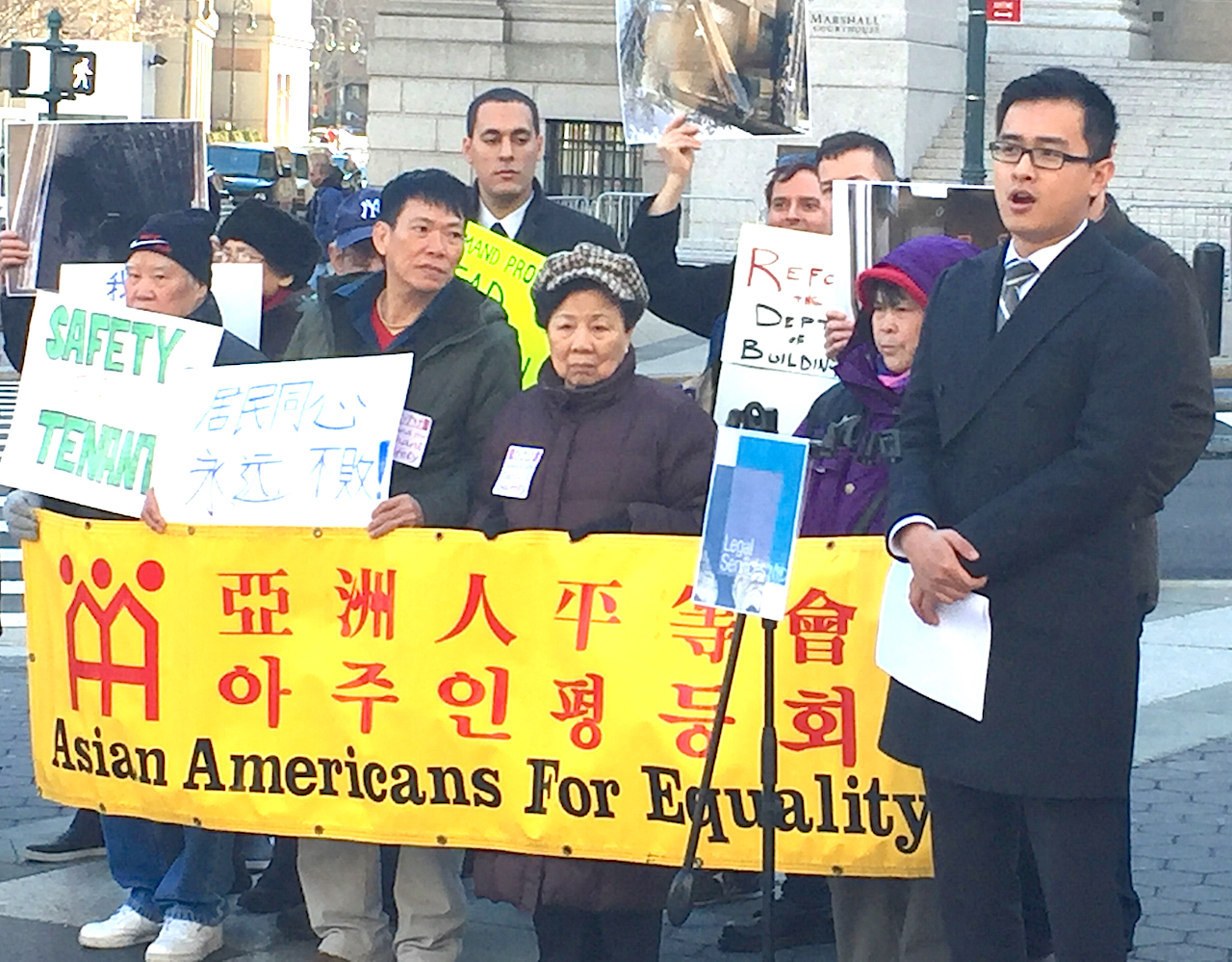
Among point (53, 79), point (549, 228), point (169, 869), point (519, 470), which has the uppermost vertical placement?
point (53, 79)

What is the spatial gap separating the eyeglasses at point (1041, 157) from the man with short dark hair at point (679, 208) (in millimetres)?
2116

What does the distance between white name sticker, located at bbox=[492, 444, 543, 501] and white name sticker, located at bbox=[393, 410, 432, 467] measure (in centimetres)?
29

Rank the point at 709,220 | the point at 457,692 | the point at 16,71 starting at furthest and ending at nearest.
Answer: the point at 709,220, the point at 16,71, the point at 457,692

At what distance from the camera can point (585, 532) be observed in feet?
18.1

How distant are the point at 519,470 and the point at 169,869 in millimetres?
1567

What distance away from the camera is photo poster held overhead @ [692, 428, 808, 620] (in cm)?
483

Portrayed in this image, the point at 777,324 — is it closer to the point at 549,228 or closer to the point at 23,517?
the point at 549,228

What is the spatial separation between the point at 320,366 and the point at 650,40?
5.51 ft

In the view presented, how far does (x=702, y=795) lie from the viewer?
17.1ft

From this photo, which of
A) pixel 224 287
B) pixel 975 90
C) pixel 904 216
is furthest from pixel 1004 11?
pixel 904 216

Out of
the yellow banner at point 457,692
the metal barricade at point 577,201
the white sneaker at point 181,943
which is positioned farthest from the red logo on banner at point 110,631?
the metal barricade at point 577,201

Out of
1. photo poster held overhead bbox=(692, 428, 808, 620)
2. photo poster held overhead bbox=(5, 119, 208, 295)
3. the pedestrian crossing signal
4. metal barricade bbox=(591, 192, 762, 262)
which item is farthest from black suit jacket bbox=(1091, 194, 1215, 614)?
metal barricade bbox=(591, 192, 762, 262)

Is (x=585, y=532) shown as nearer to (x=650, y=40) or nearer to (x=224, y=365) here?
(x=224, y=365)

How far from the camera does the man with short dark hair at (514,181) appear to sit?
7.00 meters
